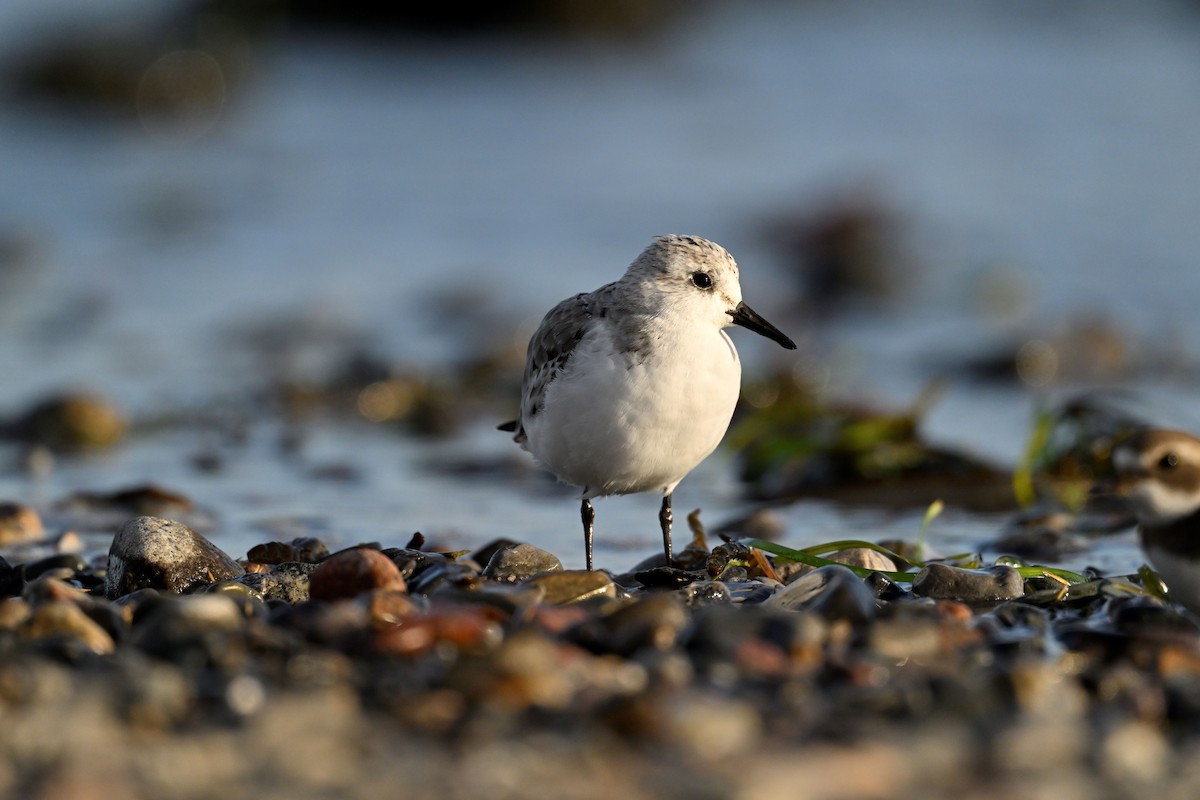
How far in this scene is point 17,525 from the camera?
5652 millimetres

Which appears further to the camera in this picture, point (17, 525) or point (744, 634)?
point (17, 525)

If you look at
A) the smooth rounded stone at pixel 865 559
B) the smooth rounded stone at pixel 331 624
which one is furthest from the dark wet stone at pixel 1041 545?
the smooth rounded stone at pixel 331 624

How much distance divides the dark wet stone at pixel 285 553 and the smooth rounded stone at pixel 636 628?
153cm

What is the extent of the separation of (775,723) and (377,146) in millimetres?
14033

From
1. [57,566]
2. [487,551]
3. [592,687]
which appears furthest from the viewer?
[487,551]

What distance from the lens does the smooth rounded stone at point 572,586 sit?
163 inches

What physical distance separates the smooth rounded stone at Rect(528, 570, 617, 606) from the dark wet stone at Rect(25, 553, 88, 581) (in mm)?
1703

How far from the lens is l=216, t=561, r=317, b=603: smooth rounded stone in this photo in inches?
175

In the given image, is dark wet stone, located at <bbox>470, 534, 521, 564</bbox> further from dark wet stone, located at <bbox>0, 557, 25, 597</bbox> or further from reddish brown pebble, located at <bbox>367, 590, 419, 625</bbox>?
dark wet stone, located at <bbox>0, 557, 25, 597</bbox>

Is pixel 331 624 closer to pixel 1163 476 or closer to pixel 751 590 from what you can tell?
pixel 751 590

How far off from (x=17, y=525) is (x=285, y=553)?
131cm

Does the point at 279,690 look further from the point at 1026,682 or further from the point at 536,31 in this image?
the point at 536,31

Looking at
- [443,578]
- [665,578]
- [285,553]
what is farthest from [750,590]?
[285,553]

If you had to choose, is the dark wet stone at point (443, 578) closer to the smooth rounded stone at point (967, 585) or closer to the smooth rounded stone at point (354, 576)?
the smooth rounded stone at point (354, 576)
